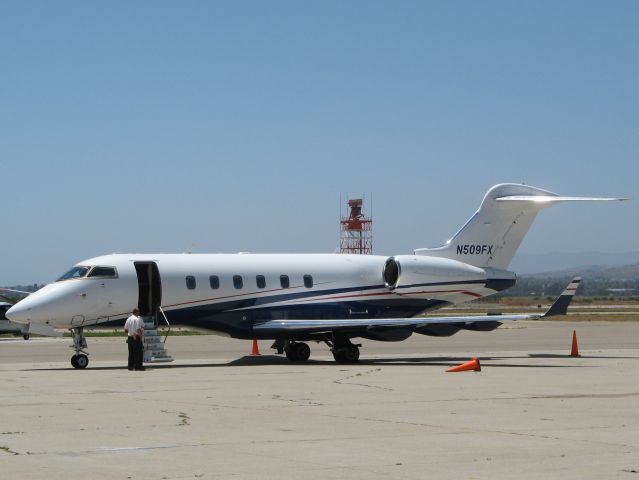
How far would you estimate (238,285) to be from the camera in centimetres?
2884

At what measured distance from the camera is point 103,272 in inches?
1077

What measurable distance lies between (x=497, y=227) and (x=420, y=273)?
3.26 meters

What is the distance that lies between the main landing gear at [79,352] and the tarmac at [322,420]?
0.28m

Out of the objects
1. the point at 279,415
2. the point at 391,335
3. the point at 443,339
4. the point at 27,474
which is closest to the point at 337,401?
the point at 279,415

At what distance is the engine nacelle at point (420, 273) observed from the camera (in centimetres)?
3077

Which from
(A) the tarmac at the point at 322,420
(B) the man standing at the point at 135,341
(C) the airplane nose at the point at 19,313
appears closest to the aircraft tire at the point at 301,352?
(A) the tarmac at the point at 322,420

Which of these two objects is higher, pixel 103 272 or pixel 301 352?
pixel 103 272

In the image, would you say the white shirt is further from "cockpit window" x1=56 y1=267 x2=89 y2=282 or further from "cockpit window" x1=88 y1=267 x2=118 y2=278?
"cockpit window" x1=56 y1=267 x2=89 y2=282

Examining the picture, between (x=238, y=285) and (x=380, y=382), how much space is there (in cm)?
834

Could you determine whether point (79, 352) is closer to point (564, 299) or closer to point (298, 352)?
point (298, 352)

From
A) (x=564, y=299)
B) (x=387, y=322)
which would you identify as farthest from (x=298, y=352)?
(x=564, y=299)

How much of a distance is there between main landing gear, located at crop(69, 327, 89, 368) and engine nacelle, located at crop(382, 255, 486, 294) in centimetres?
873

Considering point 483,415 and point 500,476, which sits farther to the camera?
point 483,415

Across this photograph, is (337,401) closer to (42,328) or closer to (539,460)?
(539,460)
